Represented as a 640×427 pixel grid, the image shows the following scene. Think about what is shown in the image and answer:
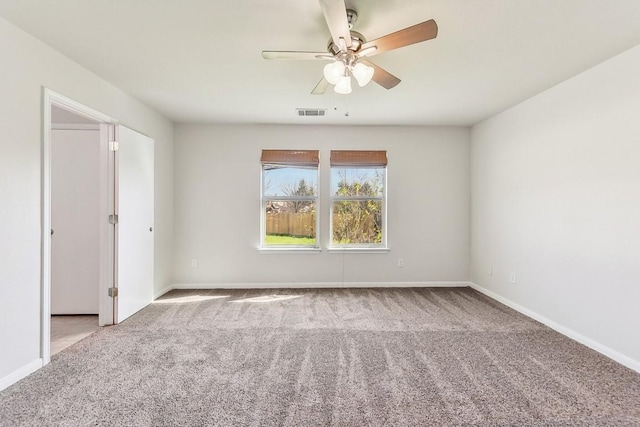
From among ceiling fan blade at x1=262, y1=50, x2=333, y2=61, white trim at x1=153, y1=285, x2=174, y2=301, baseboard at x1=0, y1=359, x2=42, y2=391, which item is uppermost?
ceiling fan blade at x1=262, y1=50, x2=333, y2=61

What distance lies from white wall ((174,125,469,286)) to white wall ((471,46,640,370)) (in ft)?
2.25

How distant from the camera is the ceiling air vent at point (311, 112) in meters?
3.84

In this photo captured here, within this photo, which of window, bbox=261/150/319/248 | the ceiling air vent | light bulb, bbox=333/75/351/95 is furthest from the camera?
window, bbox=261/150/319/248

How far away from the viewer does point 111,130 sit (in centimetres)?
318

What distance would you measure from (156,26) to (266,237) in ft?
10.1

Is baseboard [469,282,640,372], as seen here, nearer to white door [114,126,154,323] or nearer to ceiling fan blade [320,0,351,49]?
ceiling fan blade [320,0,351,49]

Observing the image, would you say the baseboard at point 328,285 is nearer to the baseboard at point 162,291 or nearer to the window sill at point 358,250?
the baseboard at point 162,291

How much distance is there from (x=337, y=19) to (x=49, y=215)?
2.55 metres

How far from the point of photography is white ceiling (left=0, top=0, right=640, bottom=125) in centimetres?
188

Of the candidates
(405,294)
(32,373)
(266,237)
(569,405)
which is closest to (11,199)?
(32,373)

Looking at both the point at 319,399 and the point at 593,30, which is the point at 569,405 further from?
the point at 593,30

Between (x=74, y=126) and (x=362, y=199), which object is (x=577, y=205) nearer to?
(x=362, y=199)

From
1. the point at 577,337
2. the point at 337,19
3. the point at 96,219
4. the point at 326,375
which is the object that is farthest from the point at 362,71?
the point at 96,219

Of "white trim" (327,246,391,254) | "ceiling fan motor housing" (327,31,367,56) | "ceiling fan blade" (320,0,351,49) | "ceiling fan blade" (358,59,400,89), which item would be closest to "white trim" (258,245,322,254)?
"white trim" (327,246,391,254)
